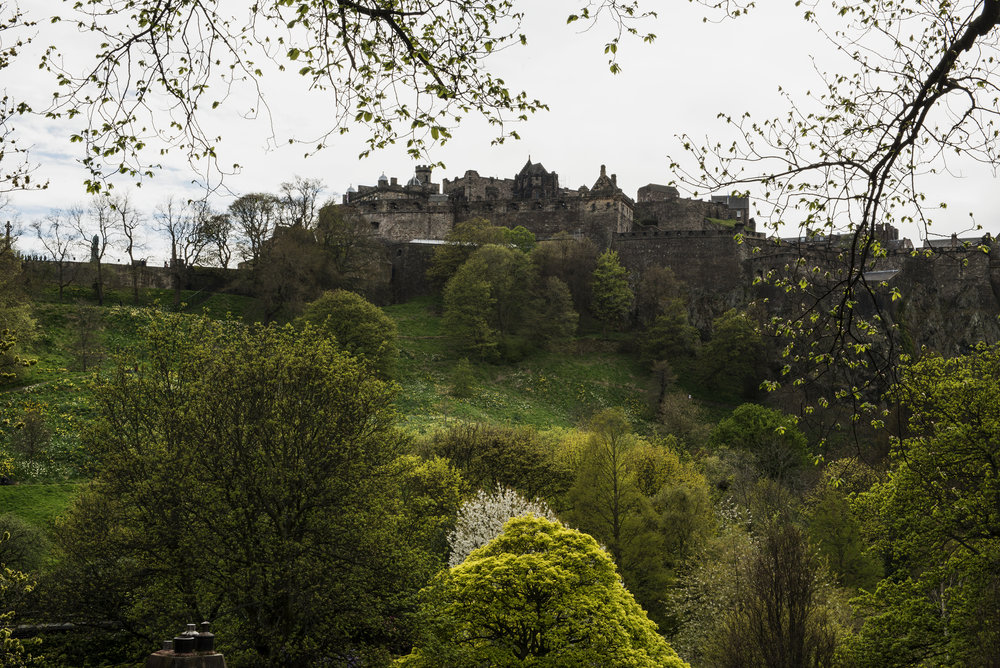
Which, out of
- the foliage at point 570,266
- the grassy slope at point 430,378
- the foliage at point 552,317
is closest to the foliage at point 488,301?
the foliage at point 552,317

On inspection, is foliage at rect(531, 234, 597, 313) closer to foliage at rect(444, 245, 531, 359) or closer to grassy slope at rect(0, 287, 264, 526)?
foliage at rect(444, 245, 531, 359)

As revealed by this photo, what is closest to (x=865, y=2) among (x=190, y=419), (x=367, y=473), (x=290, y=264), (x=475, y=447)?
(x=367, y=473)

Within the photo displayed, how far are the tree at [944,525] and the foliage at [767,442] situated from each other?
26467 mm

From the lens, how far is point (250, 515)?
18.6 meters

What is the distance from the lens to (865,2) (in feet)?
24.3

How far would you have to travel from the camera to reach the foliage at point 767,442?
45.2 metres

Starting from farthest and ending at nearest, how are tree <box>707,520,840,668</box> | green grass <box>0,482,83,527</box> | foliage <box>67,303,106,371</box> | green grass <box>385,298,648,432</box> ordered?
green grass <box>385,298,648,432</box> → foliage <box>67,303,106,371</box> → green grass <box>0,482,83,527</box> → tree <box>707,520,840,668</box>

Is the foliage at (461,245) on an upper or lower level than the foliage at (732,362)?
Result: upper

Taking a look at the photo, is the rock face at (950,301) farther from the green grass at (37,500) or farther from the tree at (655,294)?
the green grass at (37,500)

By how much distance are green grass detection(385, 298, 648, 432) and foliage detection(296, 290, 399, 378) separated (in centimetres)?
208

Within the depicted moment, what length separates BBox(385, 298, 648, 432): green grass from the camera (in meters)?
46.8

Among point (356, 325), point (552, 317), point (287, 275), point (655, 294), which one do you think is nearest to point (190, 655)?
point (356, 325)

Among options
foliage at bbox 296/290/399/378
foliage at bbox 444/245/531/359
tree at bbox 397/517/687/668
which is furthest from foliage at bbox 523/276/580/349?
tree at bbox 397/517/687/668

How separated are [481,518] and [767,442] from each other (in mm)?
23998
